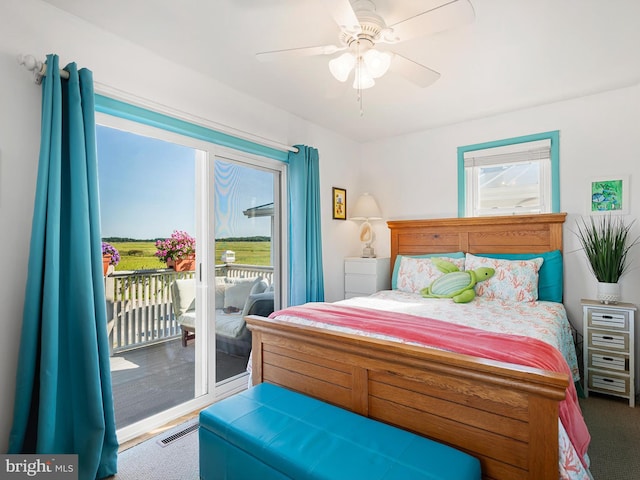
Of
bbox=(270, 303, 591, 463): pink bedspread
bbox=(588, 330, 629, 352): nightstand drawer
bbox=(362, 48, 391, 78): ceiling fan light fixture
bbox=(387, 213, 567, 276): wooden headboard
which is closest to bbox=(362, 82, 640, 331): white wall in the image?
bbox=(387, 213, 567, 276): wooden headboard

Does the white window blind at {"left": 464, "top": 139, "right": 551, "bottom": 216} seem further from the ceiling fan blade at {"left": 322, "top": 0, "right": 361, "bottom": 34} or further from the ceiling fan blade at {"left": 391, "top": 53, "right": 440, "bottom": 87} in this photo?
the ceiling fan blade at {"left": 322, "top": 0, "right": 361, "bottom": 34}

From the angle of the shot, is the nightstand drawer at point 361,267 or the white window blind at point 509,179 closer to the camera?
the white window blind at point 509,179

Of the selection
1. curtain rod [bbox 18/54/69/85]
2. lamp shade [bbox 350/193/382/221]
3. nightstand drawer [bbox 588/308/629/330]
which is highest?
curtain rod [bbox 18/54/69/85]

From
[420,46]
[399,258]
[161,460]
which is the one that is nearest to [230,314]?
[161,460]

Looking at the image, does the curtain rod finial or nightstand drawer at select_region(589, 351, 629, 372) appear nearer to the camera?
the curtain rod finial

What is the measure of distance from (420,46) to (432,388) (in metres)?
2.04

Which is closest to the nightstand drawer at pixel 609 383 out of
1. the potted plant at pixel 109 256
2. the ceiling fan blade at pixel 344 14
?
the ceiling fan blade at pixel 344 14

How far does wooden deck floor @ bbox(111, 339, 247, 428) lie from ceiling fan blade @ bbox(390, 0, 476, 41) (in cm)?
257

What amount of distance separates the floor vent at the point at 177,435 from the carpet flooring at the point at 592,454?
0.8 inches

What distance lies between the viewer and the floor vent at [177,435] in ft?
7.13

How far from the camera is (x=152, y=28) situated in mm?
2061

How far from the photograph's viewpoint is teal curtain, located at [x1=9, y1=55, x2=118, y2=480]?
1691 mm

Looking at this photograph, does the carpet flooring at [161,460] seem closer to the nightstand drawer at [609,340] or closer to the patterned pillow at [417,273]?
the patterned pillow at [417,273]

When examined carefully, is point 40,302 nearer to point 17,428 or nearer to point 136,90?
point 17,428
